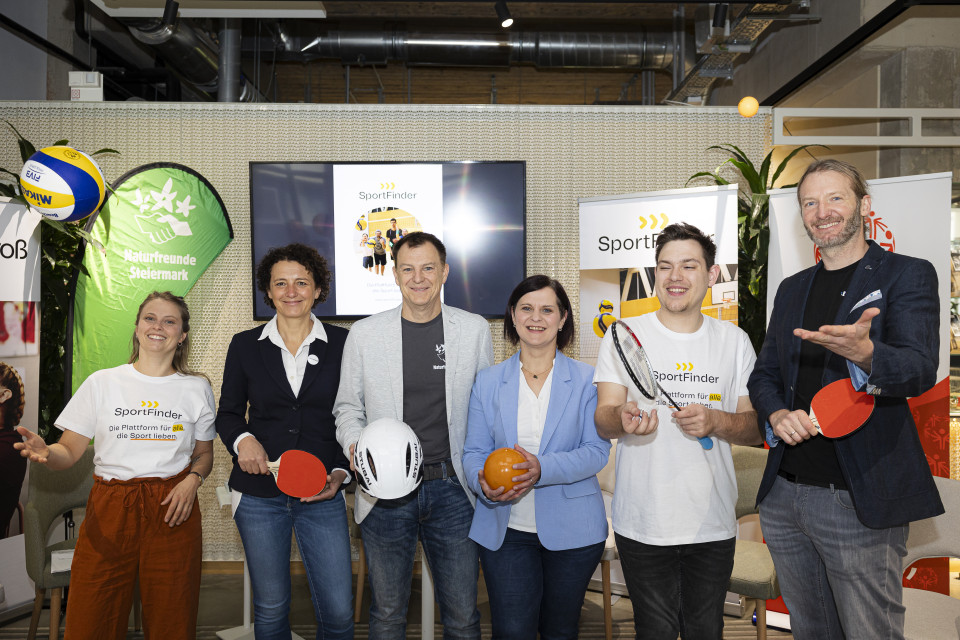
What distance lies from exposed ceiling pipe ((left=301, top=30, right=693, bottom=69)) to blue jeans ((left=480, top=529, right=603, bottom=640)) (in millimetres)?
6124

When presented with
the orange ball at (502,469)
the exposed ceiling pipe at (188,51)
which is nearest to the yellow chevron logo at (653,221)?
the orange ball at (502,469)

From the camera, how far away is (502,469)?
186cm

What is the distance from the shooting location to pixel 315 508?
2.27m

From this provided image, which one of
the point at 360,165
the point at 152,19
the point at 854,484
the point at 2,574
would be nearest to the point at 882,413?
the point at 854,484

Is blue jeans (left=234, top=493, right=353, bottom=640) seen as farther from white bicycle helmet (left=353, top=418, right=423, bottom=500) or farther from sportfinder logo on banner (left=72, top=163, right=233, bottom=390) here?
sportfinder logo on banner (left=72, top=163, right=233, bottom=390)

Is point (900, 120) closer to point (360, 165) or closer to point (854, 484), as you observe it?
point (360, 165)

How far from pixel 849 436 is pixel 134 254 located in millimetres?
3919

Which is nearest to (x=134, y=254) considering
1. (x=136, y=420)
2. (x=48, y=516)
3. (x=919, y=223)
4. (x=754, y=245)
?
(x=48, y=516)

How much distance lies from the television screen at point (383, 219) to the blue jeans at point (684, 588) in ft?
8.34

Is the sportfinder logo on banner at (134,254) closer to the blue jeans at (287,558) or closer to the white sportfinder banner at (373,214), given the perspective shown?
the white sportfinder banner at (373,214)

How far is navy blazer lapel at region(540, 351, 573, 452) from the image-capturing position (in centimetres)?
207

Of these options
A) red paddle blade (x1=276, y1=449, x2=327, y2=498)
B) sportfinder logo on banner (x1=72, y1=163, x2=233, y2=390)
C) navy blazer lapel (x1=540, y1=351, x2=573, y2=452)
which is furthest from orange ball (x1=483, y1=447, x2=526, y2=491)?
sportfinder logo on banner (x1=72, y1=163, x2=233, y2=390)

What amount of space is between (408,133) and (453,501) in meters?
2.90

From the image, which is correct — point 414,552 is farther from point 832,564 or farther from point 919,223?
point 919,223
